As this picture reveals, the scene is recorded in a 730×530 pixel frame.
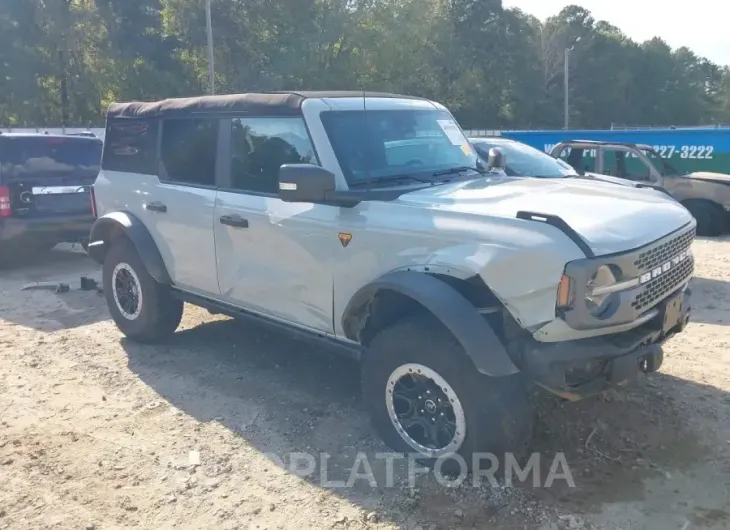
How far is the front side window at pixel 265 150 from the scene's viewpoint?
4.59 meters

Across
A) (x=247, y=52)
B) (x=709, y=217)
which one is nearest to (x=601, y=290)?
(x=709, y=217)

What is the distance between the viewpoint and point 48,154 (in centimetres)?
937

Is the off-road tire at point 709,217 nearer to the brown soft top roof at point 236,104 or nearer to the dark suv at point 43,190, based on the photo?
the brown soft top roof at point 236,104

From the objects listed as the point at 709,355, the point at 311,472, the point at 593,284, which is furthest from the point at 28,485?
the point at 709,355

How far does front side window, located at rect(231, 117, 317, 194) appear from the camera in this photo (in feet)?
15.0

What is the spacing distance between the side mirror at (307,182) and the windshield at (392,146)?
0.30 metres

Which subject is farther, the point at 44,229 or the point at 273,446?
the point at 44,229

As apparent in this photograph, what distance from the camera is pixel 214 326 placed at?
6715 mm

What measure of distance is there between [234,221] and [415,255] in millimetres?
1563

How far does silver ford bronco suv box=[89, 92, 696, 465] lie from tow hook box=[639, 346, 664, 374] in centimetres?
1

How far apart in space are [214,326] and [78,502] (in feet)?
9.90

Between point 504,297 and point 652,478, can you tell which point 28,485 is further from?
point 652,478

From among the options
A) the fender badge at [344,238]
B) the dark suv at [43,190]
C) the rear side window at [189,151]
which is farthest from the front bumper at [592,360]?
the dark suv at [43,190]

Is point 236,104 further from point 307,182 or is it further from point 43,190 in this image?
point 43,190
